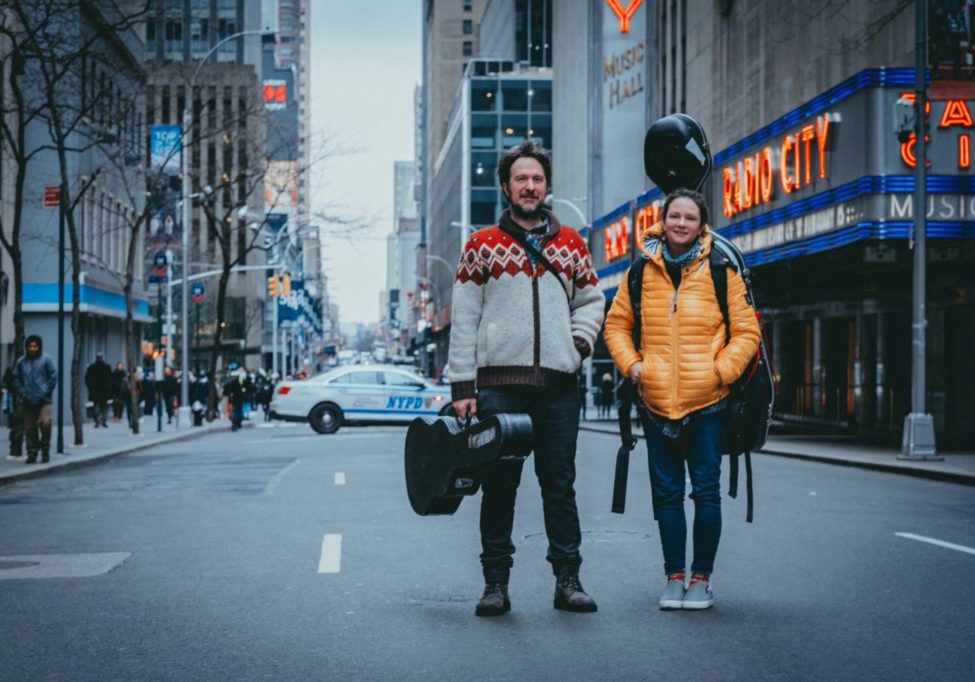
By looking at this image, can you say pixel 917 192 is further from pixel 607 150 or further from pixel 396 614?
pixel 607 150

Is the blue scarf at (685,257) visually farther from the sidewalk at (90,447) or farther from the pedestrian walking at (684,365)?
the sidewalk at (90,447)

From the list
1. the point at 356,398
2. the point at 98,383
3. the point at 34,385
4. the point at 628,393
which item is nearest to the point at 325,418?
the point at 356,398

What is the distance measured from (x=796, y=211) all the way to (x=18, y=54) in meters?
13.8

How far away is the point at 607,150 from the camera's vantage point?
6412cm

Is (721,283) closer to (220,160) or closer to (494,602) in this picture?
(494,602)

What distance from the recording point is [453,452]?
6398mm

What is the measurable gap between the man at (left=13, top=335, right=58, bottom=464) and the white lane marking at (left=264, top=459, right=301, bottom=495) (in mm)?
3490

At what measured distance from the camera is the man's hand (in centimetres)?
644

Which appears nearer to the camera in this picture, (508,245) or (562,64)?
(508,245)

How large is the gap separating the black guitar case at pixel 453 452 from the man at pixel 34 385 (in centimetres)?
1351

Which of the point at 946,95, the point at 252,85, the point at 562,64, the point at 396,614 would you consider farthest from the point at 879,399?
the point at 252,85

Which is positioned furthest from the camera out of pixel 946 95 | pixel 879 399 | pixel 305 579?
pixel 879 399

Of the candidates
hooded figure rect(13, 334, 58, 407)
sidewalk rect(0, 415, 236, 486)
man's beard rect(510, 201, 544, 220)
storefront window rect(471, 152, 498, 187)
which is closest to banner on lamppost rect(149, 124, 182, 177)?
sidewalk rect(0, 415, 236, 486)

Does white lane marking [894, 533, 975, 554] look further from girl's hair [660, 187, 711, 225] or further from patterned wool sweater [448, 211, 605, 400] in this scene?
patterned wool sweater [448, 211, 605, 400]
